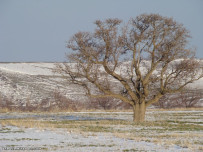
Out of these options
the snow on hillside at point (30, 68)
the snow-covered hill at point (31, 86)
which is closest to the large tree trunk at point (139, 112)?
the snow-covered hill at point (31, 86)

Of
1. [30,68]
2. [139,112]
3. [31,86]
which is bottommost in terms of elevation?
[139,112]

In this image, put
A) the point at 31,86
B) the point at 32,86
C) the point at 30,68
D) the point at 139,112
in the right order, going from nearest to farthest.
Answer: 1. the point at 139,112
2. the point at 31,86
3. the point at 32,86
4. the point at 30,68

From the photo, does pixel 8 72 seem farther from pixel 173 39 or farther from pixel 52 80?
pixel 173 39

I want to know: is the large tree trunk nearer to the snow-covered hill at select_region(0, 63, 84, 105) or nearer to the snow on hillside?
the snow-covered hill at select_region(0, 63, 84, 105)

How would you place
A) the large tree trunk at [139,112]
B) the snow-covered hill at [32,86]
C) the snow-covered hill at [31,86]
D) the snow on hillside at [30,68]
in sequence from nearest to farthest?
the large tree trunk at [139,112], the snow-covered hill at [31,86], the snow-covered hill at [32,86], the snow on hillside at [30,68]

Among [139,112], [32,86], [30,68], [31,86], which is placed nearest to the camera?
[139,112]

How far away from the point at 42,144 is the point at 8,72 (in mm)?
76612

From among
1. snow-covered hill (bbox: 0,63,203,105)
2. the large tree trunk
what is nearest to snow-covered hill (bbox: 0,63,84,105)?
snow-covered hill (bbox: 0,63,203,105)

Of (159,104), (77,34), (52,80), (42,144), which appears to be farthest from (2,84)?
(42,144)

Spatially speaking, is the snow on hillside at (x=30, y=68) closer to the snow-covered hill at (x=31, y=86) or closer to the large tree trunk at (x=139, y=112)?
the snow-covered hill at (x=31, y=86)

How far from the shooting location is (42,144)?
66.1 feet

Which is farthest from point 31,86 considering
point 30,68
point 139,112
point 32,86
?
point 139,112

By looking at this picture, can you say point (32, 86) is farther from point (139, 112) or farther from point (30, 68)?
point (139, 112)

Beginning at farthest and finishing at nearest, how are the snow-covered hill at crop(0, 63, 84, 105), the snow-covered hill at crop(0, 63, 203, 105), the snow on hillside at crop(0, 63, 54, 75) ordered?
the snow on hillside at crop(0, 63, 54, 75), the snow-covered hill at crop(0, 63, 203, 105), the snow-covered hill at crop(0, 63, 84, 105)
